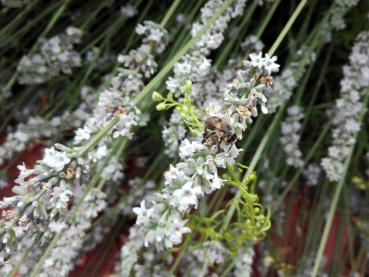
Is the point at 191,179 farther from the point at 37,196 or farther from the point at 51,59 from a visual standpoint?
the point at 51,59

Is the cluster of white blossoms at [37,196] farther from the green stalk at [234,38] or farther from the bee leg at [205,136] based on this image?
the green stalk at [234,38]

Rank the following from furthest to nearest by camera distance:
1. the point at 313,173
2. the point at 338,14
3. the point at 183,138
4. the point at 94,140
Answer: the point at 313,173 < the point at 338,14 < the point at 183,138 < the point at 94,140

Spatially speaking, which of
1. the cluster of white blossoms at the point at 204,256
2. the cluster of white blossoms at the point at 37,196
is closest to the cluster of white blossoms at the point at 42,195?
the cluster of white blossoms at the point at 37,196

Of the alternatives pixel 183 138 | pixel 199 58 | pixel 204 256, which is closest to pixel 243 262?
pixel 204 256

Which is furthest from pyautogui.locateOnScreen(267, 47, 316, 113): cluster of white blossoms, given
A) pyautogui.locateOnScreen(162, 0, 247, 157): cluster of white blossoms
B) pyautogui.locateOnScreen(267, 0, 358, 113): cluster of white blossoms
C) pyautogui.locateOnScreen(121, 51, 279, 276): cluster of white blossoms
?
pyautogui.locateOnScreen(121, 51, 279, 276): cluster of white blossoms

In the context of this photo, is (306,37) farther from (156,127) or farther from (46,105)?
(46,105)

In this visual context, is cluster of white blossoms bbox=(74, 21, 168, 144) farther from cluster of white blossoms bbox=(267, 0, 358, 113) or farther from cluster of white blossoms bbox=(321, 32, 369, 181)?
cluster of white blossoms bbox=(321, 32, 369, 181)
